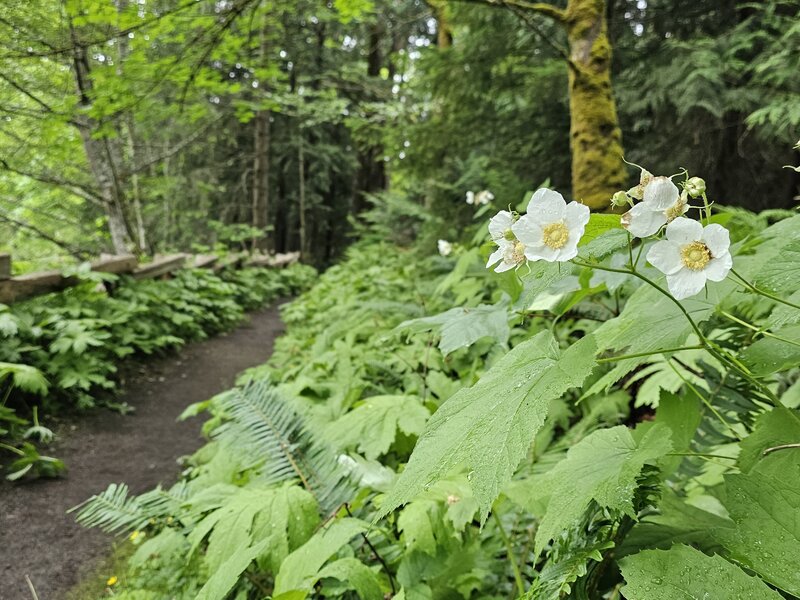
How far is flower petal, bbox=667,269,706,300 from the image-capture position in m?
0.70

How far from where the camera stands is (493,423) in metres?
0.73

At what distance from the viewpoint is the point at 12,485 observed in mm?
3465

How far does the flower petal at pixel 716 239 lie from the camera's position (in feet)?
2.25

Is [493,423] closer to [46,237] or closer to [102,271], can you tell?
[102,271]

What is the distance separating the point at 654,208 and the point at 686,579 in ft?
1.81

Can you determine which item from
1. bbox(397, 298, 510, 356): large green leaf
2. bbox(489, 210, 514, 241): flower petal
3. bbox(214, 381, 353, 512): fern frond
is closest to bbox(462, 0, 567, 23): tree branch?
bbox(397, 298, 510, 356): large green leaf

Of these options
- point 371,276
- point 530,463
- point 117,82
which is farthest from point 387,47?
point 530,463

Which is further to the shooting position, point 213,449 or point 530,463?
point 213,449

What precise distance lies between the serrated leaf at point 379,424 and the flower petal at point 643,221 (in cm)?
137

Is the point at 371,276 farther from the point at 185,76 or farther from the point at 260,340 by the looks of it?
the point at 185,76

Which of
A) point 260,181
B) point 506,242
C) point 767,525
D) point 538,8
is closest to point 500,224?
point 506,242

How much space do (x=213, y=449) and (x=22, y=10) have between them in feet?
16.5

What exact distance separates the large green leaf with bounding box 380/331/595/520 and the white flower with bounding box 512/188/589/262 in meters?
0.18

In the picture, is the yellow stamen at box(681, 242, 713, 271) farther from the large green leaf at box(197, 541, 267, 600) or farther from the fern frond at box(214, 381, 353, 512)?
the fern frond at box(214, 381, 353, 512)
